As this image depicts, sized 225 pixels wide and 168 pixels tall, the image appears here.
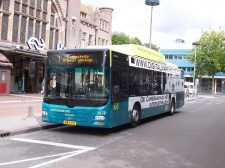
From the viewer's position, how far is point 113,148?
8.21 metres

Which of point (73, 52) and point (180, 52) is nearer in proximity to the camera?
point (73, 52)

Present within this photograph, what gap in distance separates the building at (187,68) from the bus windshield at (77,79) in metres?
65.9

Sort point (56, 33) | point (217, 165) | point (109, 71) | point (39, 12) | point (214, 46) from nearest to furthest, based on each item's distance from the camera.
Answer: point (217, 165) < point (109, 71) < point (39, 12) < point (56, 33) < point (214, 46)

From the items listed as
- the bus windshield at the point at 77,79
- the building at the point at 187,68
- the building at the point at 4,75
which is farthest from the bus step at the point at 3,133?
the building at the point at 187,68

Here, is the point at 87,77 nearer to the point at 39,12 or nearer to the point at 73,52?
the point at 73,52

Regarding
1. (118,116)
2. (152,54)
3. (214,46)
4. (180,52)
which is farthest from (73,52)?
(180,52)

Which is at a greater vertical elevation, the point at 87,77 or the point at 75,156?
the point at 87,77

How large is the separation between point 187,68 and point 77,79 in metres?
74.8

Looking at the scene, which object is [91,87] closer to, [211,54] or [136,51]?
[136,51]

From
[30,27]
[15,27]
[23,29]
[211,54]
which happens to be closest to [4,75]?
[15,27]

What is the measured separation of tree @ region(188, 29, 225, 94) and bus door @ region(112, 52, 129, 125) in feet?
178

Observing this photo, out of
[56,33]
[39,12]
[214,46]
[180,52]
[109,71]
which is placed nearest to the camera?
[109,71]

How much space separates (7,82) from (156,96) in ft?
45.3

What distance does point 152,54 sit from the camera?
14672mm
